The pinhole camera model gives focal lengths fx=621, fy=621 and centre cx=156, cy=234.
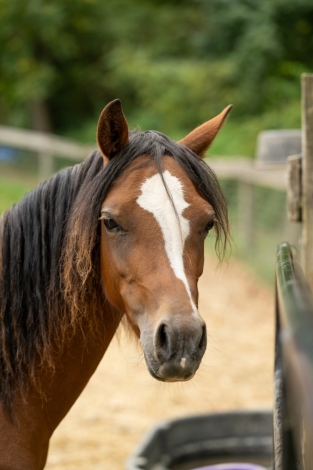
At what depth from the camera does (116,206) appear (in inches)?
84.9

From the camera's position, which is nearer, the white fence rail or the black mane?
the black mane

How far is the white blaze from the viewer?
204 cm

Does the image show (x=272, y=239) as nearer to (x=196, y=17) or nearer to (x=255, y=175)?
(x=255, y=175)

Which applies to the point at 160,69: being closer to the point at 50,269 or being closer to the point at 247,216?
the point at 247,216

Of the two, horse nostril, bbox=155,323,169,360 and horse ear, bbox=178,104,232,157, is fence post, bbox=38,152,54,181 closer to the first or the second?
horse ear, bbox=178,104,232,157

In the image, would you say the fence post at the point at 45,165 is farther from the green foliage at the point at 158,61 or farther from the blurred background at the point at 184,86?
the green foliage at the point at 158,61

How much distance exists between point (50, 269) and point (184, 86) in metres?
15.2

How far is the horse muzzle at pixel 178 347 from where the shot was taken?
6.13 feet

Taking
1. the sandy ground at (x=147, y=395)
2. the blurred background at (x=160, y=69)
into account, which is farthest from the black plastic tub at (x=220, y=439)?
the blurred background at (x=160, y=69)

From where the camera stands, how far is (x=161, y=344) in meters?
1.90

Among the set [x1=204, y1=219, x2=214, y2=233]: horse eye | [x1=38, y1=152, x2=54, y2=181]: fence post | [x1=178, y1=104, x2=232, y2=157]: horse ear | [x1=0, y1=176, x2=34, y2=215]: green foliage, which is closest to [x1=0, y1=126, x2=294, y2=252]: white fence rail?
[x1=38, y1=152, x2=54, y2=181]: fence post

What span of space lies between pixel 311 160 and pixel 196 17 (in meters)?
17.4

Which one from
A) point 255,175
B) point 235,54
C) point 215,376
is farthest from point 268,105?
point 215,376

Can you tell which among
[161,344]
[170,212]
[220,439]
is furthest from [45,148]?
[161,344]
